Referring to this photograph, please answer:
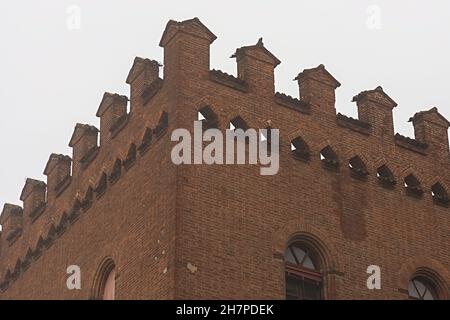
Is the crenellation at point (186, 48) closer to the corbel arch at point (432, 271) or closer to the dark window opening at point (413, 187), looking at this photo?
the dark window opening at point (413, 187)

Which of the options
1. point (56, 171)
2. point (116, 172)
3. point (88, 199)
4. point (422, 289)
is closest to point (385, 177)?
point (422, 289)

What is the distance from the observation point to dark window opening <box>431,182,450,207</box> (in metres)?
33.1

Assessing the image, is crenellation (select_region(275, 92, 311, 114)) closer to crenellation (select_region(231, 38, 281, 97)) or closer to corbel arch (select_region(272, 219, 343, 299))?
crenellation (select_region(231, 38, 281, 97))

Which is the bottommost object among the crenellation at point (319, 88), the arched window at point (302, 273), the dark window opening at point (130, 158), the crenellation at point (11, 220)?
the arched window at point (302, 273)

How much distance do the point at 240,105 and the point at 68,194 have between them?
17.1 ft

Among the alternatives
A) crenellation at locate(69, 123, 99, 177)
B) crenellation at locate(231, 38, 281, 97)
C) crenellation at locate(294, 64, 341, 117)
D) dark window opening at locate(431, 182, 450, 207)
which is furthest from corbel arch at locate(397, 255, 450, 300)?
crenellation at locate(69, 123, 99, 177)

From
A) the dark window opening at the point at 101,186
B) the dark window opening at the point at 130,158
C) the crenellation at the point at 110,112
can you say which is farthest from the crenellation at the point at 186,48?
the dark window opening at the point at 101,186

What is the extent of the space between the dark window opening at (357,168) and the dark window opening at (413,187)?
1.12m

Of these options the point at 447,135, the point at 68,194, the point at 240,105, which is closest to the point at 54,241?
the point at 68,194

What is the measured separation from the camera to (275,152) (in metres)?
31.0

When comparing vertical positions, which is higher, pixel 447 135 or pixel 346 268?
pixel 447 135

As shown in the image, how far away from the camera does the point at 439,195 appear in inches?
1308

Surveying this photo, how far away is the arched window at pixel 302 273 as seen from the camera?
30031 mm
